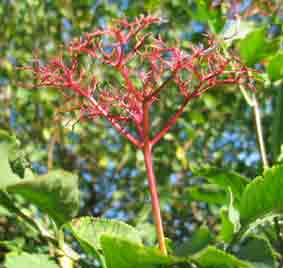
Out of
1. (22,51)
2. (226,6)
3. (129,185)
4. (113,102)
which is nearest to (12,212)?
(113,102)

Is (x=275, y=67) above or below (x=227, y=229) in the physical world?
above

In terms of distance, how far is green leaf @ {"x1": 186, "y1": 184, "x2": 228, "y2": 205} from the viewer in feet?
3.91

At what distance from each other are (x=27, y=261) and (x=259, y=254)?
0.35m

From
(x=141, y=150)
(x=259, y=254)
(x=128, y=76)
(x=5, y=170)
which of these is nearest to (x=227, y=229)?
(x=259, y=254)

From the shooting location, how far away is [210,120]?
335 centimetres

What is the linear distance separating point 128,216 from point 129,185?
1.23 ft

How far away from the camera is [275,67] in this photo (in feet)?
3.75

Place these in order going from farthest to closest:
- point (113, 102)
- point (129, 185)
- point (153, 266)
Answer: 1. point (129, 185)
2. point (113, 102)
3. point (153, 266)

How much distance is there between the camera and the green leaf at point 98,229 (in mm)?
821

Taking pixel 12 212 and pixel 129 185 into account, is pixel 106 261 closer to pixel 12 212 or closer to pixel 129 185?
pixel 12 212

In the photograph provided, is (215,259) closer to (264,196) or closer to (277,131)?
(264,196)

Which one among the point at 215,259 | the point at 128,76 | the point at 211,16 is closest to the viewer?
the point at 215,259

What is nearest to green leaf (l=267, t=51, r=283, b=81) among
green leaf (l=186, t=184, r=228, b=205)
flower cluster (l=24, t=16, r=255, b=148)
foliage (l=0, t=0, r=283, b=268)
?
foliage (l=0, t=0, r=283, b=268)

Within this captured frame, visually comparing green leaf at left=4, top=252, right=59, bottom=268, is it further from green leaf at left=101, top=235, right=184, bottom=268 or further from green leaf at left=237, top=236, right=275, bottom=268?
green leaf at left=237, top=236, right=275, bottom=268
